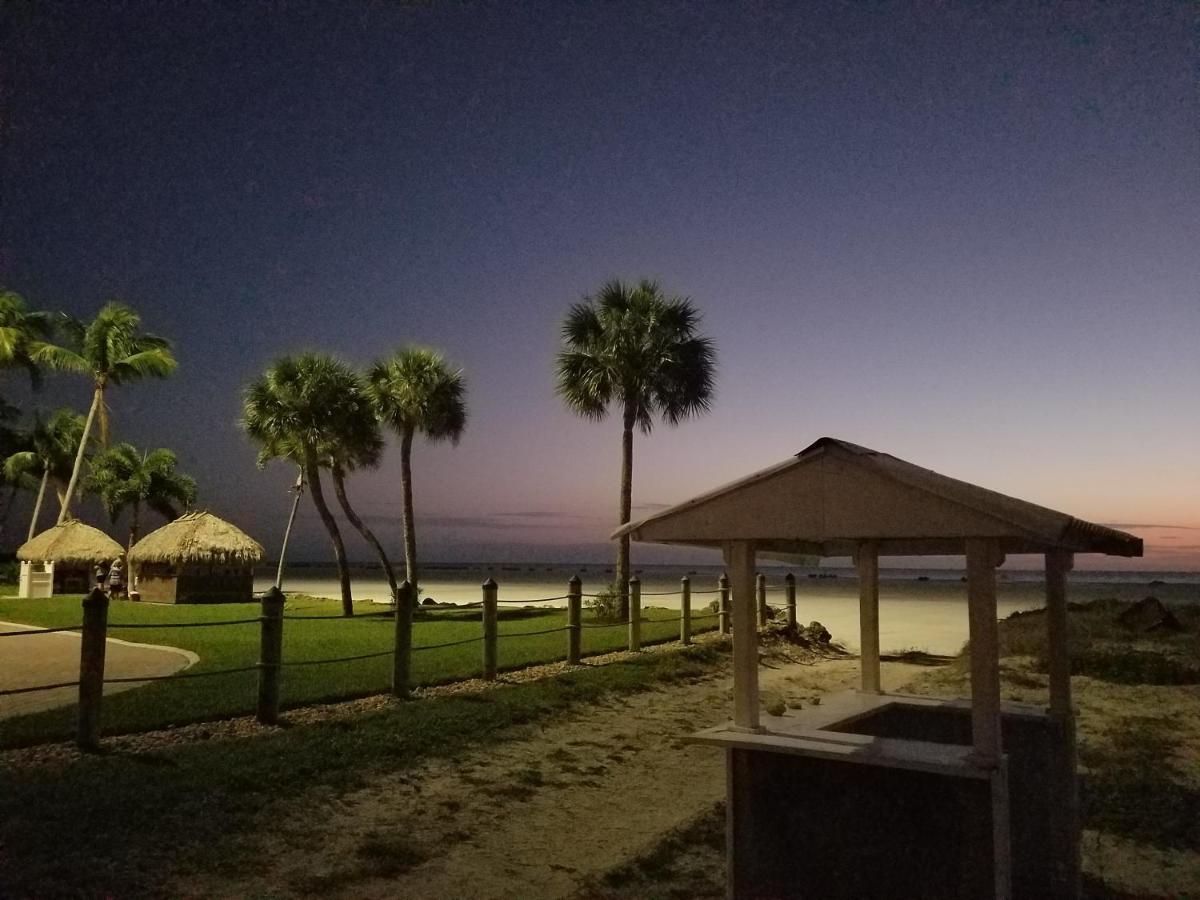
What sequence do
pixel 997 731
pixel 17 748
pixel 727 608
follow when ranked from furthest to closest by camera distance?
pixel 727 608 → pixel 17 748 → pixel 997 731

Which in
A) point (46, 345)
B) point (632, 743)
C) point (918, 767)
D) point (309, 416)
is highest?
point (46, 345)

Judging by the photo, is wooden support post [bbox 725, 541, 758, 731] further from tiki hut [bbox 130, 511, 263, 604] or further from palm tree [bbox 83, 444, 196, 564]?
palm tree [bbox 83, 444, 196, 564]

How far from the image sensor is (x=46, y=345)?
41688 millimetres

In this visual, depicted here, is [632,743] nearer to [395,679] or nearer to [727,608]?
[395,679]

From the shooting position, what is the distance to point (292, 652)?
568 inches

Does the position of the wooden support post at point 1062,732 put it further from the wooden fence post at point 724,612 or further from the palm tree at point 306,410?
the palm tree at point 306,410

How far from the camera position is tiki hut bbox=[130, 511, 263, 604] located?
30.0 meters

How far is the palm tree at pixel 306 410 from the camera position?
28016 mm

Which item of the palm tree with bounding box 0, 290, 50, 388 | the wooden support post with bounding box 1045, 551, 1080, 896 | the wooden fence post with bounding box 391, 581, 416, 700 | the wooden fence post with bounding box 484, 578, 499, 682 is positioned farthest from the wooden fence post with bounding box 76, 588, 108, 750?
the palm tree with bounding box 0, 290, 50, 388

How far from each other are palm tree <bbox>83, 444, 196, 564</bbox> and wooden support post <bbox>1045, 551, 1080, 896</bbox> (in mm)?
46372

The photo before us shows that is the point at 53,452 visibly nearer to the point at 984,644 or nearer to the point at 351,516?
the point at 351,516

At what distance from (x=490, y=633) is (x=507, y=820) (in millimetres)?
5582

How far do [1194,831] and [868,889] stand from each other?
11.1ft

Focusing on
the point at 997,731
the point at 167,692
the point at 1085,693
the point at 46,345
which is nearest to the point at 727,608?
the point at 1085,693
